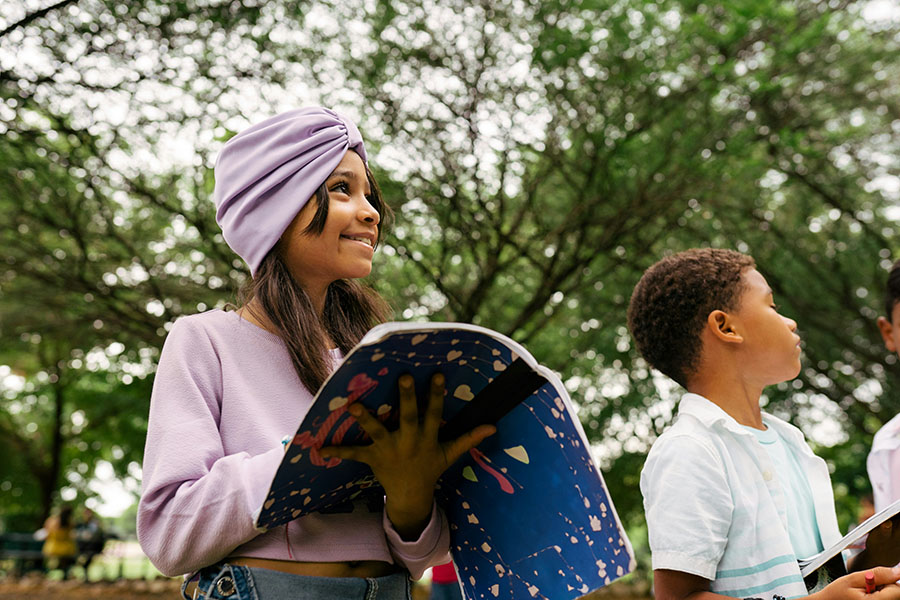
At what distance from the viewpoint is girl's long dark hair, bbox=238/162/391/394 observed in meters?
1.66

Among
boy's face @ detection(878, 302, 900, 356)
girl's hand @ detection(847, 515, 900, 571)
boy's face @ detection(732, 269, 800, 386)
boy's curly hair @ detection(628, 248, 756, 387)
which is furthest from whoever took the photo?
boy's face @ detection(878, 302, 900, 356)

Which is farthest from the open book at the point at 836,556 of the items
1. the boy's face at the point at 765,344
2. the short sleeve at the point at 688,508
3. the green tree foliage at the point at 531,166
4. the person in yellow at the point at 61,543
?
the person in yellow at the point at 61,543

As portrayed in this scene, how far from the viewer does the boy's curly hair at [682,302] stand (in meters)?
2.29

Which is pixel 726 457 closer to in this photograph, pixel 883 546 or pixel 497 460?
pixel 883 546

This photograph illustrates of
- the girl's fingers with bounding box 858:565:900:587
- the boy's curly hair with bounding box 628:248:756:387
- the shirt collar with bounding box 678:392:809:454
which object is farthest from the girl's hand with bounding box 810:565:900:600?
the boy's curly hair with bounding box 628:248:756:387

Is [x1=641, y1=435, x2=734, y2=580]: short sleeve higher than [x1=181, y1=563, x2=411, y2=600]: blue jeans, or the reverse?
[x1=641, y1=435, x2=734, y2=580]: short sleeve

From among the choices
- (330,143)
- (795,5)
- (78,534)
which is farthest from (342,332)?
(78,534)

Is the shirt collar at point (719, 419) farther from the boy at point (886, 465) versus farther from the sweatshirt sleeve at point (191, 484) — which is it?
the sweatshirt sleeve at point (191, 484)

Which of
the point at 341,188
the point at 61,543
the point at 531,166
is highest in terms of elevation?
the point at 341,188

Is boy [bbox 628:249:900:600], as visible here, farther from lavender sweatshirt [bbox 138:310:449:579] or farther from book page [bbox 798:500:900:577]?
lavender sweatshirt [bbox 138:310:449:579]

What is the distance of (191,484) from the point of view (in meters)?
Answer: 1.37

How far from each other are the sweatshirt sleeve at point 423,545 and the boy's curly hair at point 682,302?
0.98m

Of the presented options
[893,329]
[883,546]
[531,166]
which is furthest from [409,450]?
[531,166]

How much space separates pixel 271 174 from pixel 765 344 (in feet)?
4.52
